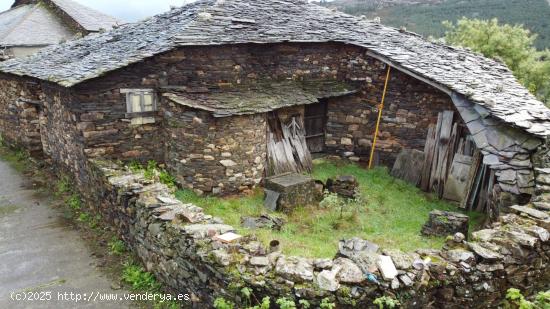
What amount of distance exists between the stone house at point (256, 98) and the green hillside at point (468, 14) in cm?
2971

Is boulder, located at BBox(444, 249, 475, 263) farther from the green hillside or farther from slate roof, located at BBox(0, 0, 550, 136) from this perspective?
the green hillside

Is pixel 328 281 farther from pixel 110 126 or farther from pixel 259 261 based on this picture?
pixel 110 126

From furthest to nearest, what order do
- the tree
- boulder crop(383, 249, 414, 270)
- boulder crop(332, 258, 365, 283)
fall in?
the tree
boulder crop(383, 249, 414, 270)
boulder crop(332, 258, 365, 283)

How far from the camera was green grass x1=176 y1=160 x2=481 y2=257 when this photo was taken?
7102mm

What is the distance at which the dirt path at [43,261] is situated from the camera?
5.93m

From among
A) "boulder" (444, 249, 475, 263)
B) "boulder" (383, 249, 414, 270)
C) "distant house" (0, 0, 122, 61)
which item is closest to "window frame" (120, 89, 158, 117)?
"boulder" (383, 249, 414, 270)

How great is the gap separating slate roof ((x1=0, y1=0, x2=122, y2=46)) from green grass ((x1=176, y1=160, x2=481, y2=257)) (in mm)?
17251

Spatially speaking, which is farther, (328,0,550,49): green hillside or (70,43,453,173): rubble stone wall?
(328,0,550,49): green hillside

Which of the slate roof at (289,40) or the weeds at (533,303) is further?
the slate roof at (289,40)

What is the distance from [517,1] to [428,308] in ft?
165

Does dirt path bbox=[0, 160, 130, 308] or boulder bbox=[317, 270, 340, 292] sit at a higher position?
boulder bbox=[317, 270, 340, 292]

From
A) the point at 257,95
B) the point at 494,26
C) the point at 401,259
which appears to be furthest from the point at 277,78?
the point at 494,26

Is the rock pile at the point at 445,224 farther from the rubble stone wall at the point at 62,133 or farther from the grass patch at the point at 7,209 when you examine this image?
the grass patch at the point at 7,209

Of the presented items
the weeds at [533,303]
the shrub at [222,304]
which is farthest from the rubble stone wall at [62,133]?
the weeds at [533,303]
